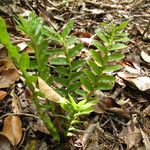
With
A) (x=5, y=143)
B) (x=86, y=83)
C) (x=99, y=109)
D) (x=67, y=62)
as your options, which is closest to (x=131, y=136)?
(x=99, y=109)

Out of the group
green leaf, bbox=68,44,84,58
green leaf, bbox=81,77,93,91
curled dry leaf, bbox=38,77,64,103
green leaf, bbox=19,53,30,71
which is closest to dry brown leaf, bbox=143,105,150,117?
green leaf, bbox=81,77,93,91

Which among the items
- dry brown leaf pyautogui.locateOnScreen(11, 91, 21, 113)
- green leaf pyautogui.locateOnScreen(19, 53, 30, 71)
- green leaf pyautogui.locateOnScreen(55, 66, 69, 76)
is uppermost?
green leaf pyautogui.locateOnScreen(19, 53, 30, 71)

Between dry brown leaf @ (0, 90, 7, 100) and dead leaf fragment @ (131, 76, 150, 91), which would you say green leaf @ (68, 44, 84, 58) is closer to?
dry brown leaf @ (0, 90, 7, 100)

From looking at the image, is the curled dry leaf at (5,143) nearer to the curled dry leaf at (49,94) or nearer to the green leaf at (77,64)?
the curled dry leaf at (49,94)

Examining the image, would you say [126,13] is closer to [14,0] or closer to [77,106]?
[14,0]

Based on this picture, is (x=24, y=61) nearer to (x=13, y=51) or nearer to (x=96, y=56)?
(x=13, y=51)

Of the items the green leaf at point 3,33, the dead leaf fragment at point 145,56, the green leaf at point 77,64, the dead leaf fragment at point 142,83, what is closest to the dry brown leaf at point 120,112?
the dead leaf fragment at point 142,83

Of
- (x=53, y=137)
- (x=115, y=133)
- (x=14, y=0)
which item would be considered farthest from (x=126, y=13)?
(x=53, y=137)
